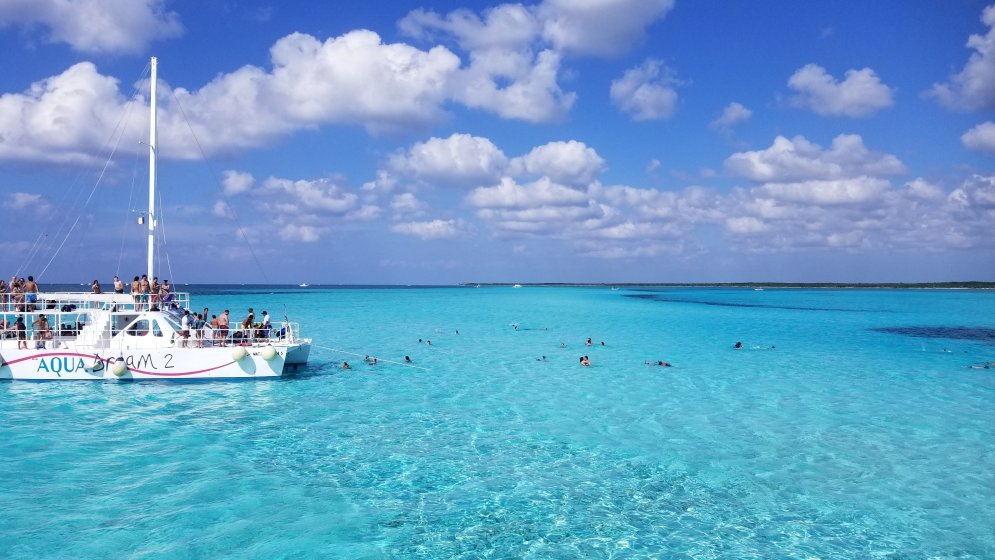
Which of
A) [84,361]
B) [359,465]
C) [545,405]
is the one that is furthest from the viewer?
[84,361]

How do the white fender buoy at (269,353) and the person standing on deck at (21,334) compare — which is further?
the white fender buoy at (269,353)

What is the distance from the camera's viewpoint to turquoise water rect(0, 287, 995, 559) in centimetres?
1028

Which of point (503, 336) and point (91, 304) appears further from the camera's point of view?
point (503, 336)

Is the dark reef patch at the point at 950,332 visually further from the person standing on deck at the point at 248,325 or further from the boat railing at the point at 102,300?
the boat railing at the point at 102,300

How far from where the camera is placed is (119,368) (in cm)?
2272

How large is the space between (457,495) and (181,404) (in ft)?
42.3

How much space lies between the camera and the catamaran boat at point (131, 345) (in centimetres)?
2292

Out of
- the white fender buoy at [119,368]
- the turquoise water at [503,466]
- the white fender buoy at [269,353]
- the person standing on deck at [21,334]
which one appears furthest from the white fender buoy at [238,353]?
the person standing on deck at [21,334]

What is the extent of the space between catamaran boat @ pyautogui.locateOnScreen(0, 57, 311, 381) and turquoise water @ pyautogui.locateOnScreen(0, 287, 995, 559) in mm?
792

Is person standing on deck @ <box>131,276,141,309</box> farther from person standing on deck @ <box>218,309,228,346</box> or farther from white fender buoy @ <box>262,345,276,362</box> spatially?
white fender buoy @ <box>262,345,276,362</box>

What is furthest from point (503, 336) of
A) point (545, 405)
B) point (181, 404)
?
point (181, 404)

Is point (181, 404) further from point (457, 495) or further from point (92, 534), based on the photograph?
point (457, 495)

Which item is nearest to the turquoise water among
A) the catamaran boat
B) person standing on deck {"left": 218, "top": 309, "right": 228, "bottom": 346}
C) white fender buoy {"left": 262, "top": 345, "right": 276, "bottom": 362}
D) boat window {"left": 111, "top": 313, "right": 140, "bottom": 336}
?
the catamaran boat

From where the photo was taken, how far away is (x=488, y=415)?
63.6 feet
